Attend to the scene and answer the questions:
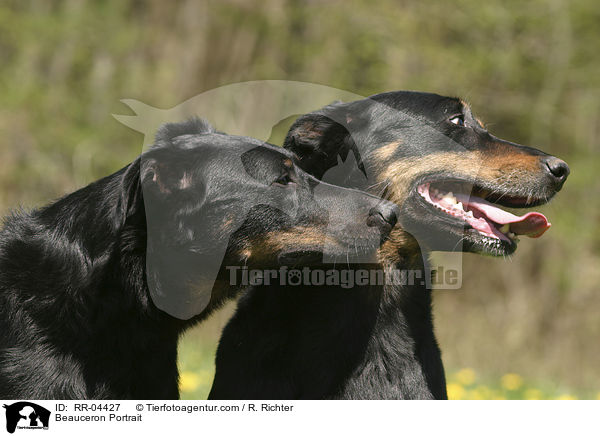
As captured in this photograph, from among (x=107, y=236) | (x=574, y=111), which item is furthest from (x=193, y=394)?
(x=574, y=111)

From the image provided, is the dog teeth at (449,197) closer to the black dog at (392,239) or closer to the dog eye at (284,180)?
the black dog at (392,239)

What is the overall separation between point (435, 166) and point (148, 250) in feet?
6.00

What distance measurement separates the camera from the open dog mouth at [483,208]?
435 centimetres

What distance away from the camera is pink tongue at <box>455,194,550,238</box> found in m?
4.45

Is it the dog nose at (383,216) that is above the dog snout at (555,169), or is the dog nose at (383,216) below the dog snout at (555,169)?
below

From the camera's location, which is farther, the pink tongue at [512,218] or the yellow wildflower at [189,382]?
the yellow wildflower at [189,382]

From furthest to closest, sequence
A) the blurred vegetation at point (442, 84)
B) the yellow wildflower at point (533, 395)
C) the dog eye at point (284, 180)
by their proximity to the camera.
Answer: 1. the blurred vegetation at point (442, 84)
2. the yellow wildflower at point (533, 395)
3. the dog eye at point (284, 180)

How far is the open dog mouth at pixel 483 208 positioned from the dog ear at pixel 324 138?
0.57 meters

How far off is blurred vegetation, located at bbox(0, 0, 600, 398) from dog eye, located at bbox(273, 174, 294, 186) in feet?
24.3

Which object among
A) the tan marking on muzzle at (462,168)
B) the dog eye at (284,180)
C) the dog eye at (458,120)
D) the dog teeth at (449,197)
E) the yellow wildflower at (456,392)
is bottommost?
the yellow wildflower at (456,392)

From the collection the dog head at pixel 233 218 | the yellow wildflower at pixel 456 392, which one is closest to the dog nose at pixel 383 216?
the dog head at pixel 233 218

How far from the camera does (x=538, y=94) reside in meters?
12.1
